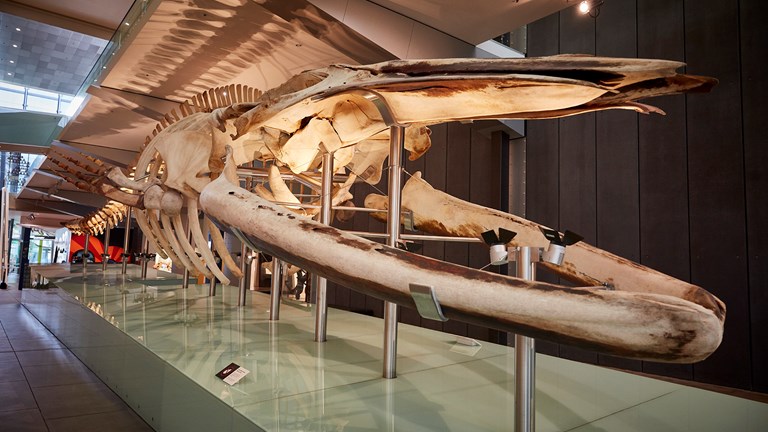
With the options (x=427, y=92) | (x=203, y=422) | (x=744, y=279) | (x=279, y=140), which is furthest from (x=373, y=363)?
(x=744, y=279)

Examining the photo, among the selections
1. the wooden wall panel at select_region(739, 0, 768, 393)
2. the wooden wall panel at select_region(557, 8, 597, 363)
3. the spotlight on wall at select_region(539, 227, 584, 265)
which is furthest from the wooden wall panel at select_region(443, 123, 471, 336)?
the spotlight on wall at select_region(539, 227, 584, 265)

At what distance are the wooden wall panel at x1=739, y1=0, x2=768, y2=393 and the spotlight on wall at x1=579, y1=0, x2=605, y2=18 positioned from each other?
137 cm

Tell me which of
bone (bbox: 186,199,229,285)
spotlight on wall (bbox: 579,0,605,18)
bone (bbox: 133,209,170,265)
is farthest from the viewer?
spotlight on wall (bbox: 579,0,605,18)

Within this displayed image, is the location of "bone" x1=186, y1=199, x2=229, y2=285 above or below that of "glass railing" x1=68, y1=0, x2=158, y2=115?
below

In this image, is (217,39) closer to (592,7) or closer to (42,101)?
(592,7)

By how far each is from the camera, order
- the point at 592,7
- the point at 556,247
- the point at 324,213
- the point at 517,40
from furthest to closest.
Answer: the point at 517,40 < the point at 592,7 < the point at 324,213 < the point at 556,247

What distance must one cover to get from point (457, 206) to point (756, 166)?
11.5ft

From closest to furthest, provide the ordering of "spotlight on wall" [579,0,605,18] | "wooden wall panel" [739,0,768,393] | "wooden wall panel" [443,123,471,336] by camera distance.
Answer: "wooden wall panel" [739,0,768,393] < "spotlight on wall" [579,0,605,18] < "wooden wall panel" [443,123,471,336]

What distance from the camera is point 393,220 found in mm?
2936

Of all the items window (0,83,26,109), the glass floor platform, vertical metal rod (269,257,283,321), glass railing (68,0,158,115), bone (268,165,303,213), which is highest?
window (0,83,26,109)

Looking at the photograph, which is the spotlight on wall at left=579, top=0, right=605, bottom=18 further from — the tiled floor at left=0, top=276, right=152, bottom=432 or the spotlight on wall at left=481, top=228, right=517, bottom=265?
the tiled floor at left=0, top=276, right=152, bottom=432

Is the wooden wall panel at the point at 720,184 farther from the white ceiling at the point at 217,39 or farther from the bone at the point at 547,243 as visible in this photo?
the bone at the point at 547,243

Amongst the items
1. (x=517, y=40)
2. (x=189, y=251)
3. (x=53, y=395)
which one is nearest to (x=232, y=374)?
(x=189, y=251)

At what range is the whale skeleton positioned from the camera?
3.76 ft
